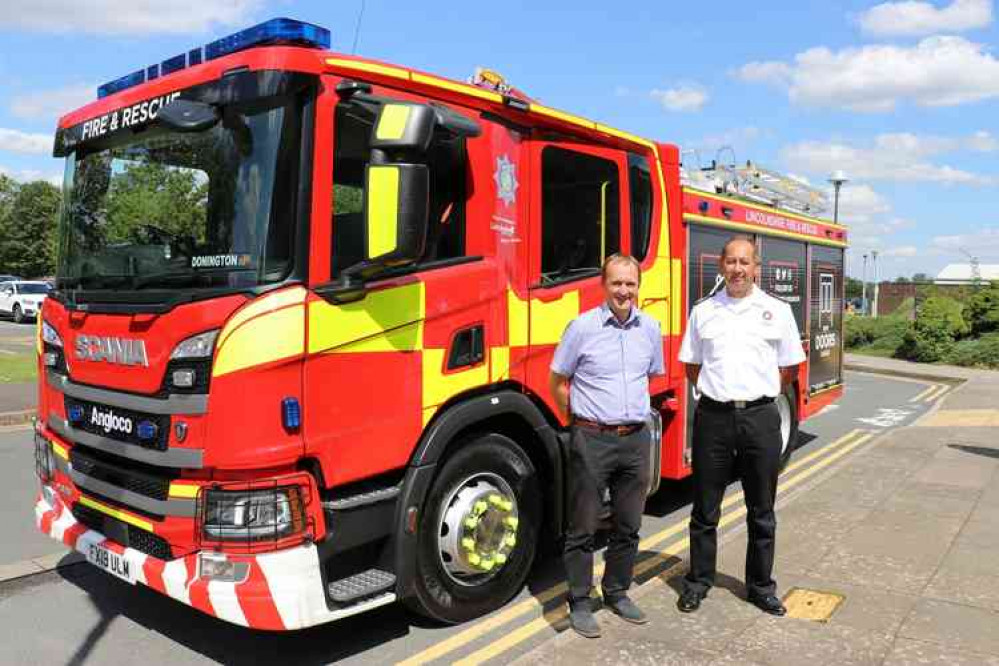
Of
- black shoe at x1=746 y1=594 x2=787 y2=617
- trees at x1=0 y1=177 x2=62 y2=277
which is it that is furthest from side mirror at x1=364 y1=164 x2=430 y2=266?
trees at x1=0 y1=177 x2=62 y2=277

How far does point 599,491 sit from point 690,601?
851mm

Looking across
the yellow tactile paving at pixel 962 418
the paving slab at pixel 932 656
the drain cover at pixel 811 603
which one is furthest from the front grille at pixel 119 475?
the yellow tactile paving at pixel 962 418

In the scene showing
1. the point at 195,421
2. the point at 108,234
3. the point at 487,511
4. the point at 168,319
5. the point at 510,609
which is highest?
the point at 108,234

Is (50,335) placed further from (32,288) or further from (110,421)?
(32,288)

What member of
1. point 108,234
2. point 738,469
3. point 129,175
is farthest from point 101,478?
point 738,469

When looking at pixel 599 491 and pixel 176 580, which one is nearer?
pixel 176 580

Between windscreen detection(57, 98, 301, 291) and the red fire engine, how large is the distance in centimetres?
1

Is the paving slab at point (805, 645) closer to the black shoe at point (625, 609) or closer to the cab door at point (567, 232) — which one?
the black shoe at point (625, 609)

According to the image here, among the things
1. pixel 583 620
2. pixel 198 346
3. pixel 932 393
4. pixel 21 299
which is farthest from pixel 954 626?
pixel 21 299

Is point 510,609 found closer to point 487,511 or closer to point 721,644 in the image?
point 487,511

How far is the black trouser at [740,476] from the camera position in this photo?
162 inches

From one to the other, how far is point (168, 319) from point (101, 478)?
3.40 ft

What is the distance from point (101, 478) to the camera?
3.81 m

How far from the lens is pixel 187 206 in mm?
3678
